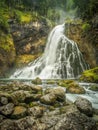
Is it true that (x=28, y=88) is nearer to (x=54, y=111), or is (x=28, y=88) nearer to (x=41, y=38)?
(x=54, y=111)

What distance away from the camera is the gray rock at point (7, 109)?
13328 millimetres

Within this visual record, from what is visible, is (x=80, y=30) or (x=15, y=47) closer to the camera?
(x=80, y=30)

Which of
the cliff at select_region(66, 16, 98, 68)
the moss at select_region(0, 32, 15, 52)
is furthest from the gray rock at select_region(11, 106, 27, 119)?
the moss at select_region(0, 32, 15, 52)

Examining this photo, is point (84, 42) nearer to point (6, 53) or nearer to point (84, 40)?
point (84, 40)

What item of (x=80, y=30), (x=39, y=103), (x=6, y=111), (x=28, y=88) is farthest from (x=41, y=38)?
(x=6, y=111)

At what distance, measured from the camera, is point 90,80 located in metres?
32.1

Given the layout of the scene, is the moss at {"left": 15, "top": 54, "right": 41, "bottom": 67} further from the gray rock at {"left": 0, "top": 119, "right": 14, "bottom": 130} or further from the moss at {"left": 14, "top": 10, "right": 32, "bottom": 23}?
the gray rock at {"left": 0, "top": 119, "right": 14, "bottom": 130}

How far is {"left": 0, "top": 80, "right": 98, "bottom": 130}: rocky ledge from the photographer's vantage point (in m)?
10.6

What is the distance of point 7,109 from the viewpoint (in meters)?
13.7

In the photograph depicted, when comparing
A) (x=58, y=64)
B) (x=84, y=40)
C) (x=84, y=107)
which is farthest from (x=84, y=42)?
(x=84, y=107)

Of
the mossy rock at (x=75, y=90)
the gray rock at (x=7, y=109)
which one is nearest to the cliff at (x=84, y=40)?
the mossy rock at (x=75, y=90)

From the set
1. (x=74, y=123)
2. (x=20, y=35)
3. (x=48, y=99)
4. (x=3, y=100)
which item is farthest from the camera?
(x=20, y=35)

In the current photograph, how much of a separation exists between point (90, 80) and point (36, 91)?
1332 centimetres

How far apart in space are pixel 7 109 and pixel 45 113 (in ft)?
8.44
